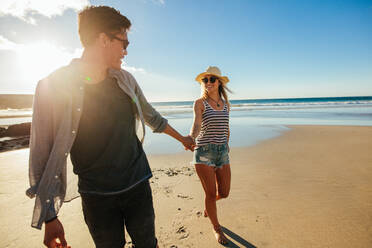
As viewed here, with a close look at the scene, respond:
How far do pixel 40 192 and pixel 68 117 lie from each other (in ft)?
1.84

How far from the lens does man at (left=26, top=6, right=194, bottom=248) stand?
4.53 feet

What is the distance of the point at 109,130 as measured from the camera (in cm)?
161

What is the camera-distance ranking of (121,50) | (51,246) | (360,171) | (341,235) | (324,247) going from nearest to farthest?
(51,246), (121,50), (324,247), (341,235), (360,171)

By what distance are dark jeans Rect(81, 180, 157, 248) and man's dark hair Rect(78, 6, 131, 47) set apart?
52.1 inches

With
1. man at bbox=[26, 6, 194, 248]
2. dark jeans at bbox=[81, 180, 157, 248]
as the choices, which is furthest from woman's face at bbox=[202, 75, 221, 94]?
dark jeans at bbox=[81, 180, 157, 248]

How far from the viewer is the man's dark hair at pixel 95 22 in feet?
5.21

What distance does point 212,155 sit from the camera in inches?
113

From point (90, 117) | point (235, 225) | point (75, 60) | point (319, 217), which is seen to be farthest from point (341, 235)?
point (75, 60)

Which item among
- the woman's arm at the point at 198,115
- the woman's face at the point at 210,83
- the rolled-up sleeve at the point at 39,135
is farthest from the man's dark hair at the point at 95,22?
the woman's face at the point at 210,83

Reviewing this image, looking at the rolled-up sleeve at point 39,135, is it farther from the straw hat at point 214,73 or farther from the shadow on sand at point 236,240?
the shadow on sand at point 236,240

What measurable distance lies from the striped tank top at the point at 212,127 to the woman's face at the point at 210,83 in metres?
0.28

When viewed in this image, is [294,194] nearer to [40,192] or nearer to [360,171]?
[360,171]

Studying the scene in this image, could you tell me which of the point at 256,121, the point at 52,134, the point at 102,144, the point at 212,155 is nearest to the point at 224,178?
the point at 212,155

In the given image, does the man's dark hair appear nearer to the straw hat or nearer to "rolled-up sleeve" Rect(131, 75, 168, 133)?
"rolled-up sleeve" Rect(131, 75, 168, 133)
